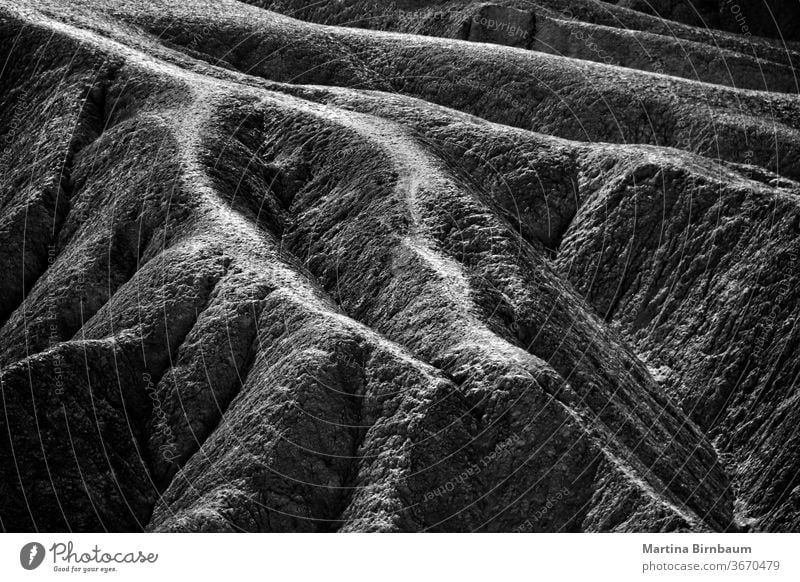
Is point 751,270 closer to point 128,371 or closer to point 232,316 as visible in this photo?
point 232,316

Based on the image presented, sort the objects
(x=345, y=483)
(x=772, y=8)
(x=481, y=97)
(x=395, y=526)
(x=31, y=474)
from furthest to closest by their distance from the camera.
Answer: (x=772, y=8), (x=481, y=97), (x=31, y=474), (x=345, y=483), (x=395, y=526)

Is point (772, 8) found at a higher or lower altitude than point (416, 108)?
lower

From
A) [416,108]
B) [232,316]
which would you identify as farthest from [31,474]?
[416,108]

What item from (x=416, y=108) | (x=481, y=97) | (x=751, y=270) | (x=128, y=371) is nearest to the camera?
(x=128, y=371)

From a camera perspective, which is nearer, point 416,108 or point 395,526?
point 395,526

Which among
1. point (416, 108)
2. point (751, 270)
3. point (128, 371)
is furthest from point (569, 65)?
point (128, 371)

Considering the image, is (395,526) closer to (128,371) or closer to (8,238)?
(128,371)
